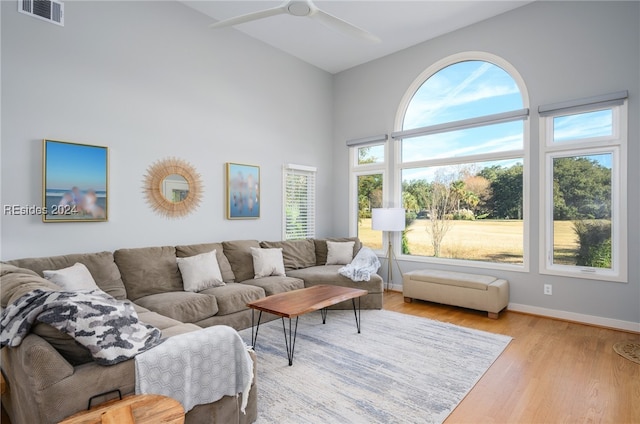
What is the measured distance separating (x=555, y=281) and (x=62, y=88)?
558 centimetres

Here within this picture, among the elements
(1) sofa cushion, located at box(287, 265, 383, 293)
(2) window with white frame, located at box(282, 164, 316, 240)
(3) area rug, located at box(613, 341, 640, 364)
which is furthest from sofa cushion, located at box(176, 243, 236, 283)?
(3) area rug, located at box(613, 341, 640, 364)

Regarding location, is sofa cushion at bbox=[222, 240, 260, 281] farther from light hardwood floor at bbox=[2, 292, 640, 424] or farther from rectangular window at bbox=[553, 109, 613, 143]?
rectangular window at bbox=[553, 109, 613, 143]

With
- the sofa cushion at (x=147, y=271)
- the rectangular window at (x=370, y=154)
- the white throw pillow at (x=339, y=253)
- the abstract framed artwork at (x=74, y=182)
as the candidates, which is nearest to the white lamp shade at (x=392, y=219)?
the white throw pillow at (x=339, y=253)

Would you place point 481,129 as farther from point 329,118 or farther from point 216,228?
point 216,228

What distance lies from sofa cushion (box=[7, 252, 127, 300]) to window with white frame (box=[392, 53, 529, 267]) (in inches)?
155

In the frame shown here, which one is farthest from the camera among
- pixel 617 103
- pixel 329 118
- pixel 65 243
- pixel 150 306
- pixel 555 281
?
pixel 329 118

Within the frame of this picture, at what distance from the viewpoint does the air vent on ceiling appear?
2965 millimetres

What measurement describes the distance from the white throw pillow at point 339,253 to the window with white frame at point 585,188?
246 cm

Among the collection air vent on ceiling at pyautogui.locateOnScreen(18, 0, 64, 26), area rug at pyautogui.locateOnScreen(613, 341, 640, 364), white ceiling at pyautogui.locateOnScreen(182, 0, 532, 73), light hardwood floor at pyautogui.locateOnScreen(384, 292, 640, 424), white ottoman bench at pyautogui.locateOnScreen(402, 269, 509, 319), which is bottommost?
light hardwood floor at pyautogui.locateOnScreen(384, 292, 640, 424)

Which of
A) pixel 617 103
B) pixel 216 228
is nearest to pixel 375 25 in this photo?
pixel 617 103

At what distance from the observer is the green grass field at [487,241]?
12.9ft

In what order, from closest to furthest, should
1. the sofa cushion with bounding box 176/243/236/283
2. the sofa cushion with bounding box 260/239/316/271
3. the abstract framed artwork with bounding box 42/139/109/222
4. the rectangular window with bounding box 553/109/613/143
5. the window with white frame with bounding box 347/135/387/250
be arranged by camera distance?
the abstract framed artwork with bounding box 42/139/109/222 → the rectangular window with bounding box 553/109/613/143 → the sofa cushion with bounding box 176/243/236/283 → the sofa cushion with bounding box 260/239/316/271 → the window with white frame with bounding box 347/135/387/250

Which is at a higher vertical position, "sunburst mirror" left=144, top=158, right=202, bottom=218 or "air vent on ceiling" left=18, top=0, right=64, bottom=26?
"air vent on ceiling" left=18, top=0, right=64, bottom=26

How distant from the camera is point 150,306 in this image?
9.84ft
